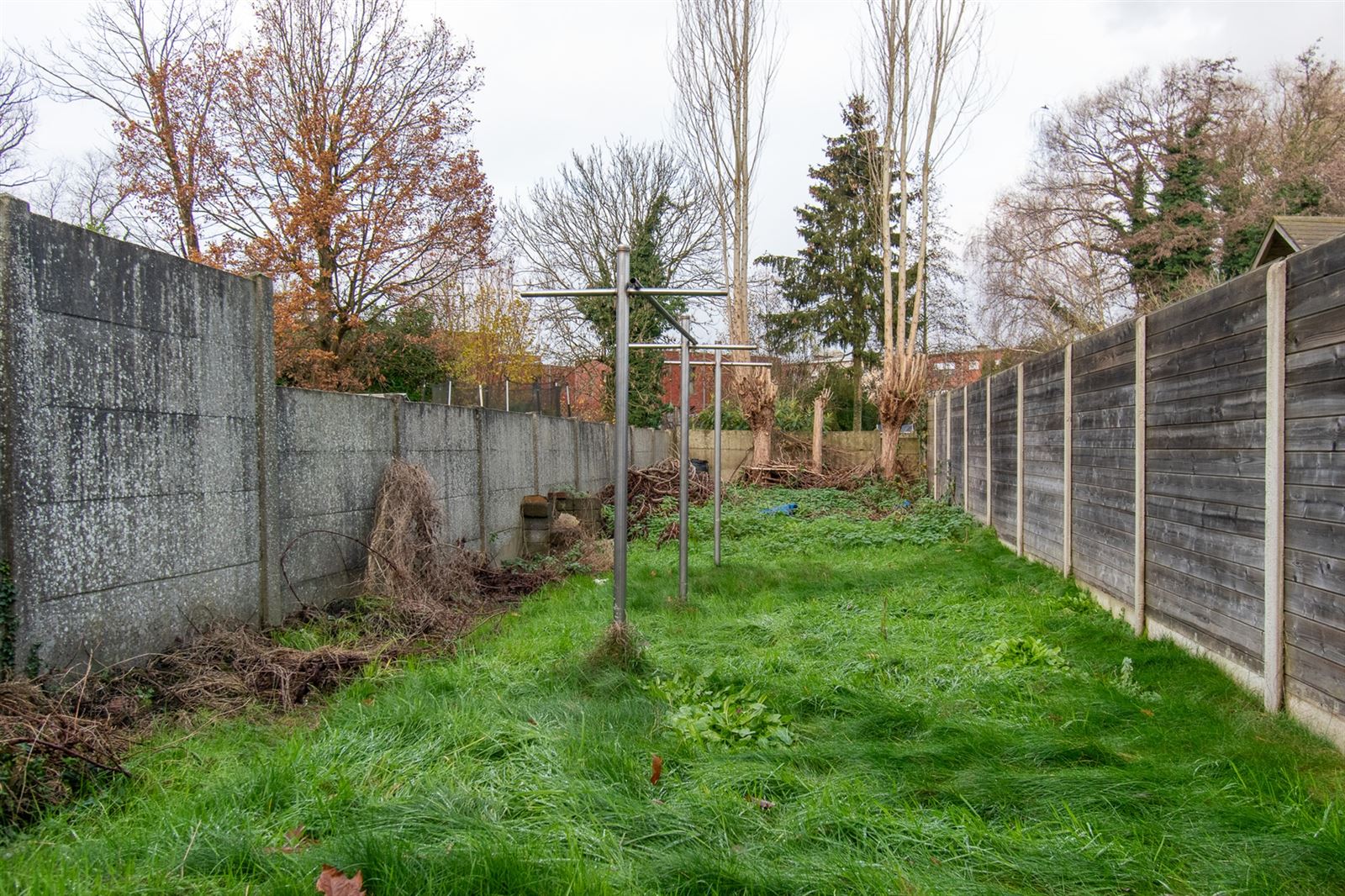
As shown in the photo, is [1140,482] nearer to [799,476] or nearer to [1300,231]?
[1300,231]

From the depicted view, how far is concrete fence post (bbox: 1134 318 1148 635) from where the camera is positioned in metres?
4.68

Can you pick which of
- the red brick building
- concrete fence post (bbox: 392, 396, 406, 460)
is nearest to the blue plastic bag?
concrete fence post (bbox: 392, 396, 406, 460)

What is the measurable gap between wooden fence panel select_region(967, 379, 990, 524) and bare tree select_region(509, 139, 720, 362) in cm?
1213

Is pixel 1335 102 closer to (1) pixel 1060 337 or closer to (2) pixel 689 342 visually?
(1) pixel 1060 337

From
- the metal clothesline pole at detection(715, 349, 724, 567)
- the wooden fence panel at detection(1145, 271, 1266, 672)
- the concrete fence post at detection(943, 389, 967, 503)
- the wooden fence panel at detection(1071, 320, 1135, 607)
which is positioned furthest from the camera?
the concrete fence post at detection(943, 389, 967, 503)

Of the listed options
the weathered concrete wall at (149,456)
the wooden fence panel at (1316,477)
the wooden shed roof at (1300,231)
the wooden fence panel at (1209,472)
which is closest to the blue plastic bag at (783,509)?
the wooden shed roof at (1300,231)

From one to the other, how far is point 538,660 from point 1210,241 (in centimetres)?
2041

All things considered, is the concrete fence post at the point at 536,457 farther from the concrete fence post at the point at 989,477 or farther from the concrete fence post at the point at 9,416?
the concrete fence post at the point at 9,416

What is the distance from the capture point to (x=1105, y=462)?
533cm

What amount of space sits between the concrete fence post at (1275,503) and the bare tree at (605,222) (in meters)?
18.8

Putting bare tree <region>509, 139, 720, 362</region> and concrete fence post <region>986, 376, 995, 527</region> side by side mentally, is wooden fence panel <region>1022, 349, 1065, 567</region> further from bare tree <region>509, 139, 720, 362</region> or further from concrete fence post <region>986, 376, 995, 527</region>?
bare tree <region>509, 139, 720, 362</region>

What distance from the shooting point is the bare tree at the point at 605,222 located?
21766 mm

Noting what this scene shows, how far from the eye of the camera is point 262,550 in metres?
4.67

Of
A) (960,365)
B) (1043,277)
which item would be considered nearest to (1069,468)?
(1043,277)
